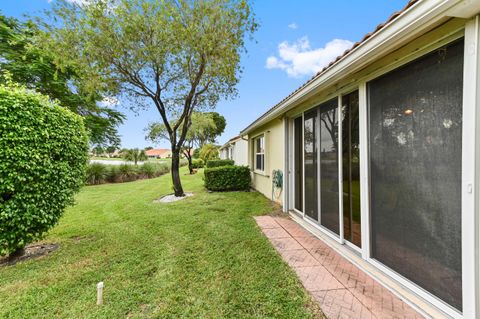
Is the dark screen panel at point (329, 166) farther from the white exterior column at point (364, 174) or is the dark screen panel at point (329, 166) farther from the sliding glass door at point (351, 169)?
the white exterior column at point (364, 174)

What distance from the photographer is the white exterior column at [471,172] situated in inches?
65.2

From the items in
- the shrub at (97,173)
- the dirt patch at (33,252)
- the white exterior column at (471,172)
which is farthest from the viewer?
the shrub at (97,173)

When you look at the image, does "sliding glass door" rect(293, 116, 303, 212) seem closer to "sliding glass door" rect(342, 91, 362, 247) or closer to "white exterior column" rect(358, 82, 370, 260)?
"sliding glass door" rect(342, 91, 362, 247)

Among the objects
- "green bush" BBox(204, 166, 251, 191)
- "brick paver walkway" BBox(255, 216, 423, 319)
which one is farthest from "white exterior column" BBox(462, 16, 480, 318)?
"green bush" BBox(204, 166, 251, 191)

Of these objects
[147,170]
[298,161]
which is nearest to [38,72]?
[147,170]

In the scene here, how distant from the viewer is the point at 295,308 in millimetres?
2219

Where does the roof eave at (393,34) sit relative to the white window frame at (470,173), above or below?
above

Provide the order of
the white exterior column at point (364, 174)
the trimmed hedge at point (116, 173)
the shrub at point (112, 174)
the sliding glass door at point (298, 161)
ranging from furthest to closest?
the shrub at point (112, 174), the trimmed hedge at point (116, 173), the sliding glass door at point (298, 161), the white exterior column at point (364, 174)

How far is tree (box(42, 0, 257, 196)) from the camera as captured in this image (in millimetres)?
6559

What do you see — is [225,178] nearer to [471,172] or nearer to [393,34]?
[393,34]

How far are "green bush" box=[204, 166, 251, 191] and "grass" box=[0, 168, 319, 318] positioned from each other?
4.30 m

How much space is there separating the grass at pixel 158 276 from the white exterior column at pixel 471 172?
1326mm

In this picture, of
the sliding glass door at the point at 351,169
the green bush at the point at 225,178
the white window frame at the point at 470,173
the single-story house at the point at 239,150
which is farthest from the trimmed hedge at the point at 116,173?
the white window frame at the point at 470,173

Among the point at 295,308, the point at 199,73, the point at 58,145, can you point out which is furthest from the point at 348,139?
the point at 199,73
